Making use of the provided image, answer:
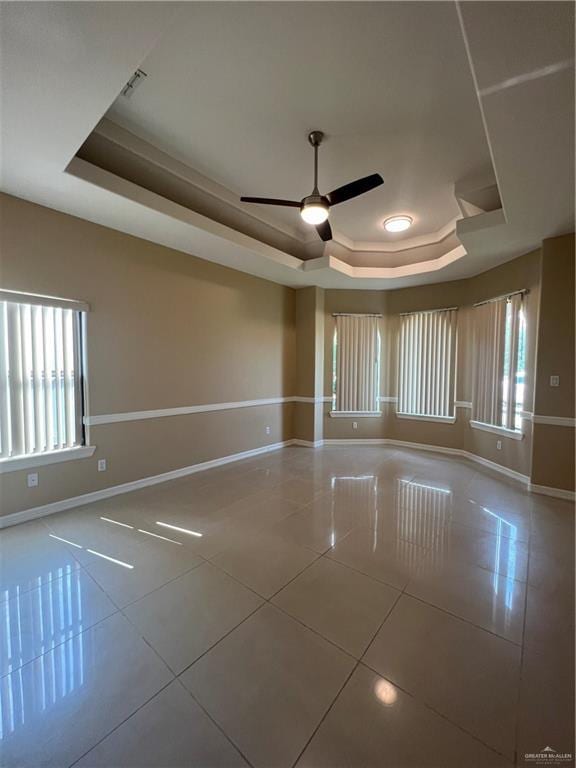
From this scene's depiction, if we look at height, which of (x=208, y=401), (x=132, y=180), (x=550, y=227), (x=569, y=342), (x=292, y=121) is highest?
(x=292, y=121)

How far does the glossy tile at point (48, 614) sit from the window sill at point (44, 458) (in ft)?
3.87

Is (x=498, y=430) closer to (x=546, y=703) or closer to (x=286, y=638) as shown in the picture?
(x=546, y=703)

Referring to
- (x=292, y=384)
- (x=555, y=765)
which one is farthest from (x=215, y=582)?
(x=292, y=384)

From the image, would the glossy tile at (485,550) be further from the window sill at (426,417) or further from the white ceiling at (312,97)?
the white ceiling at (312,97)

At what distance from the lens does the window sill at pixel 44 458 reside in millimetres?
2752

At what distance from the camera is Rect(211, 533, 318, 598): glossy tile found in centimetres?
206

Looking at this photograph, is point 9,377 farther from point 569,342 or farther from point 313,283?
point 569,342

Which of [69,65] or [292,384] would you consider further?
[292,384]

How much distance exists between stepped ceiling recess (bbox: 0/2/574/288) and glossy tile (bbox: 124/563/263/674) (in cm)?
297

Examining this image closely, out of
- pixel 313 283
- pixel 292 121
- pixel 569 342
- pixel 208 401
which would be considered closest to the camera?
pixel 292 121

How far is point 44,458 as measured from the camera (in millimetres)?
2953

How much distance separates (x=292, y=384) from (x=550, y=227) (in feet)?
13.3

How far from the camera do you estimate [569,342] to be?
11.2 ft
